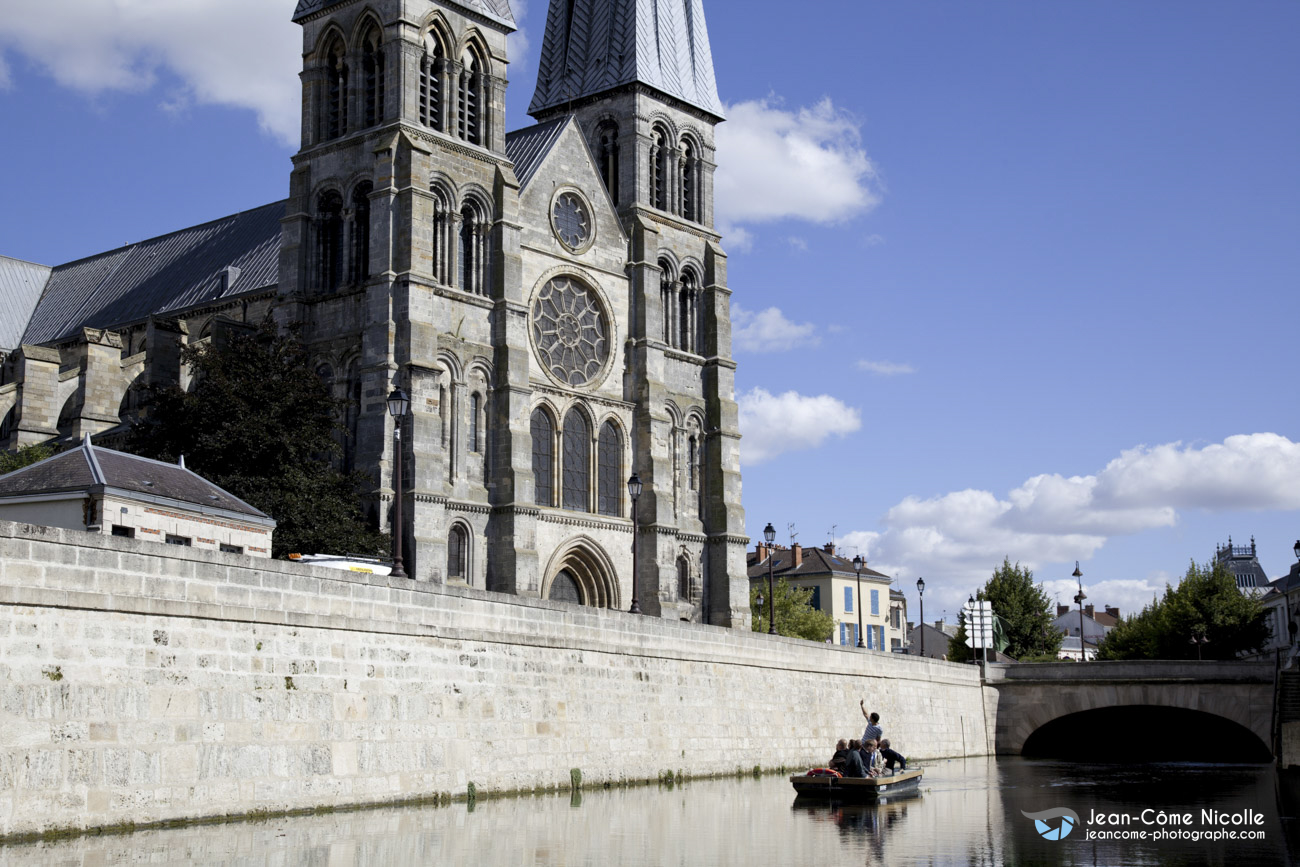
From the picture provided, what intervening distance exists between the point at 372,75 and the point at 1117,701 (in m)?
33.2

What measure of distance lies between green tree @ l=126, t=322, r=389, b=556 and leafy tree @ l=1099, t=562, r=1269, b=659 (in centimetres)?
4850

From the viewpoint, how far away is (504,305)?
159 ft

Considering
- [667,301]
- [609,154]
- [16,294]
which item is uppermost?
[609,154]

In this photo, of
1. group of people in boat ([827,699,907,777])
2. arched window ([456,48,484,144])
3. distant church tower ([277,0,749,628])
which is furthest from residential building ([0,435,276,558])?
arched window ([456,48,484,144])

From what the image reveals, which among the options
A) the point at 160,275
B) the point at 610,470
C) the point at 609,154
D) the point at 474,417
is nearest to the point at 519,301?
the point at 474,417

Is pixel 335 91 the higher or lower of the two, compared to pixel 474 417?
higher

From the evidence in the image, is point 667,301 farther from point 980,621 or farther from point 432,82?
point 980,621

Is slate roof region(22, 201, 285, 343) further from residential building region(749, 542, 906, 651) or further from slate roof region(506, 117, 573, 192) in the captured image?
residential building region(749, 542, 906, 651)

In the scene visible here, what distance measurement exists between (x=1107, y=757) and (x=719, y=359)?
2302cm

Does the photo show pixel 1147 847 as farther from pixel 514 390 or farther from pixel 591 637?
pixel 514 390

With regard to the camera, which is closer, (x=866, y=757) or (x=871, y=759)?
(x=866, y=757)

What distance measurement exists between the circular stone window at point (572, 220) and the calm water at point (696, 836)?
26085 millimetres

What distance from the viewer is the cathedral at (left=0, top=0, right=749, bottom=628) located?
46438 millimetres

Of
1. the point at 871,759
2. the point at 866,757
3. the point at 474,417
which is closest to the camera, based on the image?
the point at 866,757
